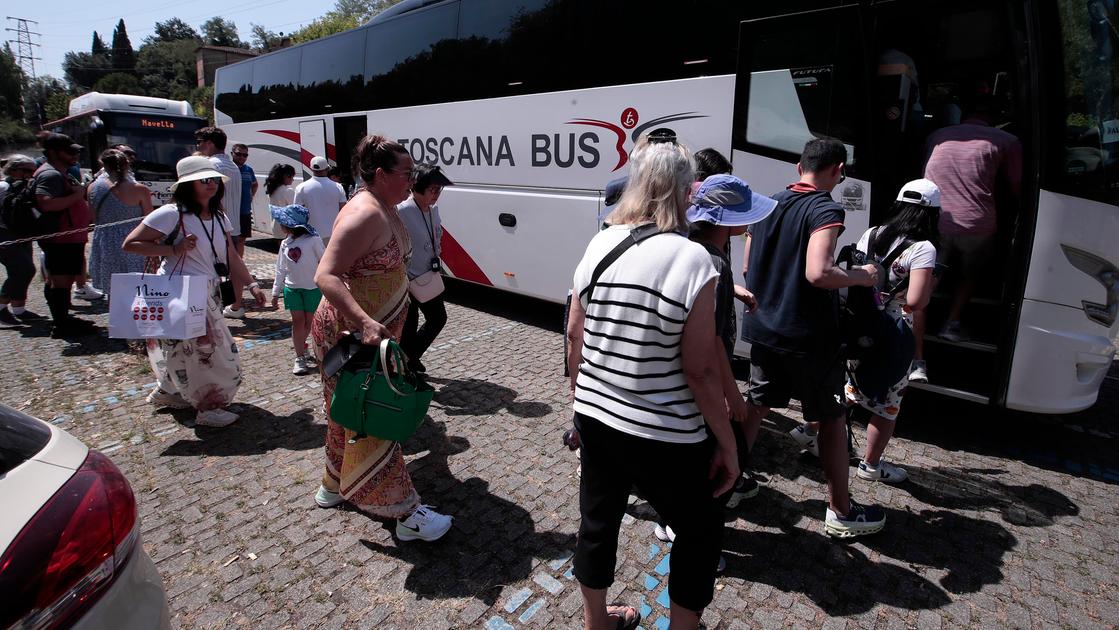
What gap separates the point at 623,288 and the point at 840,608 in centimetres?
199

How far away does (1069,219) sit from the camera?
3.79m

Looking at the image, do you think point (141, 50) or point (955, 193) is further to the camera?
point (141, 50)

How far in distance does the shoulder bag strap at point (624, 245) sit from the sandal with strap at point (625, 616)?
56.1 inches

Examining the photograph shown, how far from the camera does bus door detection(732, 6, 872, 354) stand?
14.3 ft

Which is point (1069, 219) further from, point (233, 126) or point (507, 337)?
point (233, 126)

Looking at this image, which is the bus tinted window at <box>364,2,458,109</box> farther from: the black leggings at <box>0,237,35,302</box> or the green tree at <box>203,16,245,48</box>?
the green tree at <box>203,16,245,48</box>

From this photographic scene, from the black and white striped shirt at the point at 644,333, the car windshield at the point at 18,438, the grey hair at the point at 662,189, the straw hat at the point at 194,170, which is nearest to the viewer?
the car windshield at the point at 18,438

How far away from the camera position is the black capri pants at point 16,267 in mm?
7084

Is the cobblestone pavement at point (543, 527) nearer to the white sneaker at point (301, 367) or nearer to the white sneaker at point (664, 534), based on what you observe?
the white sneaker at point (664, 534)

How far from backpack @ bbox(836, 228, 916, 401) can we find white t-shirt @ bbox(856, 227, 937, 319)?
6cm

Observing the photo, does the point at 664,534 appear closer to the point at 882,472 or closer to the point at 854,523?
the point at 854,523

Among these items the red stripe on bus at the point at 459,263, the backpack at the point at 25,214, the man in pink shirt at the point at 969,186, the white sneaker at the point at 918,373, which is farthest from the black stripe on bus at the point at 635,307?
the backpack at the point at 25,214

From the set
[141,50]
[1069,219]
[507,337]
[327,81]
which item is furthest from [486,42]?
[141,50]

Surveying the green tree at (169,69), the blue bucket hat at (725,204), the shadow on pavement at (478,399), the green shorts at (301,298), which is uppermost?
the green tree at (169,69)
